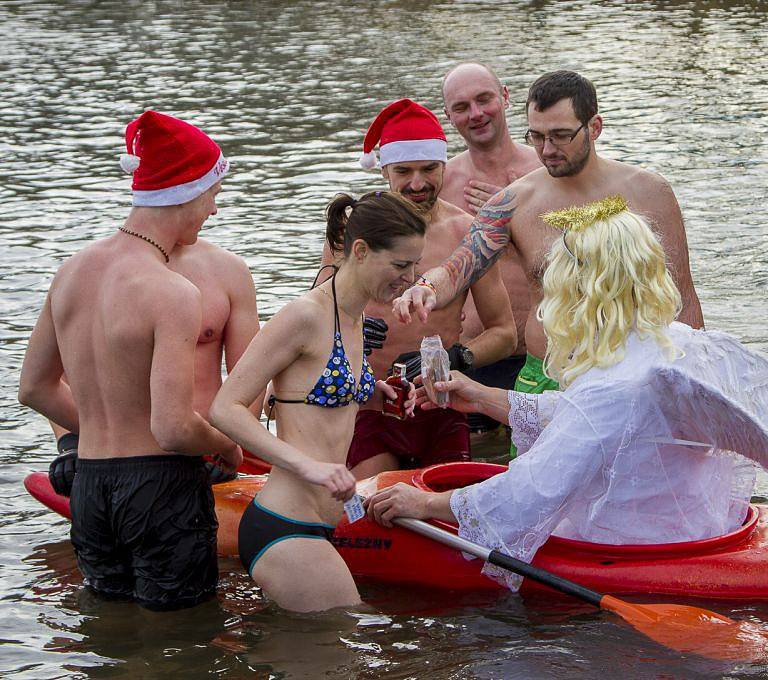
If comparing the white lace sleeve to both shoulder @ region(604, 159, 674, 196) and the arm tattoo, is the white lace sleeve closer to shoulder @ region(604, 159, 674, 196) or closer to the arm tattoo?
the arm tattoo

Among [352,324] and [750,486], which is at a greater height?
[352,324]

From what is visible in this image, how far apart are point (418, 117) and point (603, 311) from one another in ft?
7.56

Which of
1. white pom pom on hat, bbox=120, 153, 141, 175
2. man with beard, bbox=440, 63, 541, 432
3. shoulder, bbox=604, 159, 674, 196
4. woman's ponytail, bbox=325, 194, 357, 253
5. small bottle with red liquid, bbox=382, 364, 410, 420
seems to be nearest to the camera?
white pom pom on hat, bbox=120, 153, 141, 175

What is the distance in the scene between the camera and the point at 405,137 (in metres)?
6.41

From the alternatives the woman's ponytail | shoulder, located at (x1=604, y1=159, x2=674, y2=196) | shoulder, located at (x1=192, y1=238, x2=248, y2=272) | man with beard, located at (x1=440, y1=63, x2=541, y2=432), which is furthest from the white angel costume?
man with beard, located at (x1=440, y1=63, x2=541, y2=432)

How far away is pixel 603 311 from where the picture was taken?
15.2 feet

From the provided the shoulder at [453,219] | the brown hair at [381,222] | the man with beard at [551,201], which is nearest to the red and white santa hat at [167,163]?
the brown hair at [381,222]

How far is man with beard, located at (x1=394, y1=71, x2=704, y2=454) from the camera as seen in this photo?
234 inches

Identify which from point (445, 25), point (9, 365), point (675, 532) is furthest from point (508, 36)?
point (675, 532)

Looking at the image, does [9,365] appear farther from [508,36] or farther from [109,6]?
[109,6]

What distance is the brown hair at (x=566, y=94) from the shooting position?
592 cm

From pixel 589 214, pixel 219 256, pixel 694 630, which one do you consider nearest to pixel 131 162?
pixel 219 256

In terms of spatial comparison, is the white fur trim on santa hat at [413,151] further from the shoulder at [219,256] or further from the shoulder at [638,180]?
the shoulder at [219,256]

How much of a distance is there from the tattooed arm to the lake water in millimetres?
1553
